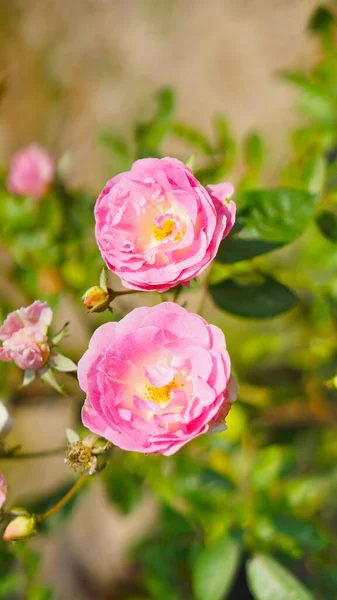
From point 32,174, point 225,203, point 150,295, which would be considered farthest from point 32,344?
point 150,295

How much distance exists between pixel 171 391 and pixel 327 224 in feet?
1.30

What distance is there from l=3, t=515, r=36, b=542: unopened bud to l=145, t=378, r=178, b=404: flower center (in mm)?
215

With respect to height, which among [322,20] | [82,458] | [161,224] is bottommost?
[82,458]

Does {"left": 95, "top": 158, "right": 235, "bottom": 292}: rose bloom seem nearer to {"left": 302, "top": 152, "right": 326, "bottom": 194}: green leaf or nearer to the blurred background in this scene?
the blurred background

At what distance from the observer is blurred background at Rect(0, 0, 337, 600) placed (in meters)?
1.17

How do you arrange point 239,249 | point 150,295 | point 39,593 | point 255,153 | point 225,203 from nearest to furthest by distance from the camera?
1. point 225,203
2. point 239,249
3. point 39,593
4. point 255,153
5. point 150,295

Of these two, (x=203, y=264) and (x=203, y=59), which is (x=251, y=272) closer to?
(x=203, y=264)

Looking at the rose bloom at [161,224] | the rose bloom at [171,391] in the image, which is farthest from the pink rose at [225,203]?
the rose bloom at [171,391]

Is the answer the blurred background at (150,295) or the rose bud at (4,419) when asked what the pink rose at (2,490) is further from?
the blurred background at (150,295)

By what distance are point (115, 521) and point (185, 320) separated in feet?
4.85

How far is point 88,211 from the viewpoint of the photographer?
46.8 inches

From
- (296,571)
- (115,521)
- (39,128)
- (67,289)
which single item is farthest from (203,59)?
(296,571)

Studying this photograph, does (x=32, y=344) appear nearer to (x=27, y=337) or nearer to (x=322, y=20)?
(x=27, y=337)

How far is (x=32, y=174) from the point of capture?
4.01ft
